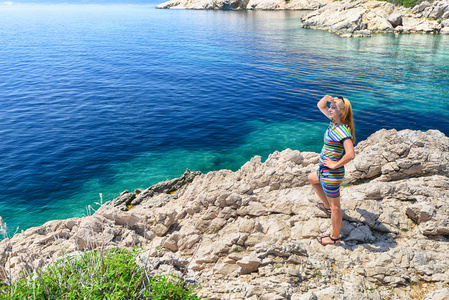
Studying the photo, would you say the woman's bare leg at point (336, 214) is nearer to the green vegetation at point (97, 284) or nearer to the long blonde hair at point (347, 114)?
the long blonde hair at point (347, 114)

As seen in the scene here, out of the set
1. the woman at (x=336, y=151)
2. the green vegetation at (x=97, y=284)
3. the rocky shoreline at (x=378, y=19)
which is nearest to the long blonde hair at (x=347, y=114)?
the woman at (x=336, y=151)

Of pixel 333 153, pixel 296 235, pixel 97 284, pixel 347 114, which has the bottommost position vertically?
pixel 296 235

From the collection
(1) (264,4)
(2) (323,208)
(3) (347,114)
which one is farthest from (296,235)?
(1) (264,4)

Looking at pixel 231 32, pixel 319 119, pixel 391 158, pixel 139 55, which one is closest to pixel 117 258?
pixel 391 158

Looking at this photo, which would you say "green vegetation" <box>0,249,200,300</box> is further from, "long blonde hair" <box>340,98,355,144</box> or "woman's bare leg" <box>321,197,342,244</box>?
"long blonde hair" <box>340,98,355,144</box>

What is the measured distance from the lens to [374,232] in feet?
23.6

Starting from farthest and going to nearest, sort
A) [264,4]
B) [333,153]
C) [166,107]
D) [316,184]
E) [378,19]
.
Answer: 1. [264,4]
2. [378,19]
3. [166,107]
4. [316,184]
5. [333,153]

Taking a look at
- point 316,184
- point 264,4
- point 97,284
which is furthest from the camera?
point 264,4

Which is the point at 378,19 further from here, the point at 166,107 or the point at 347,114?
the point at 347,114

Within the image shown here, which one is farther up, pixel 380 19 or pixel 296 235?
pixel 380 19

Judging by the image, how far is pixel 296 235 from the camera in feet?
23.9

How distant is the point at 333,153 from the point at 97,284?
5294mm

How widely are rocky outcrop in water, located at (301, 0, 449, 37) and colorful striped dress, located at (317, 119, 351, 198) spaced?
7131cm

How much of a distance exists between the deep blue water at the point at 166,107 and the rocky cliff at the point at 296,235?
630 centimetres
